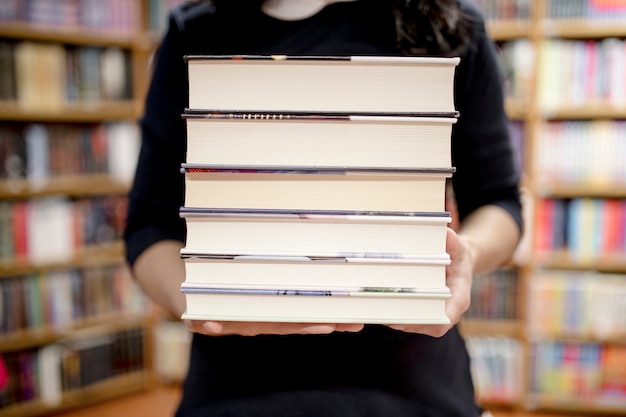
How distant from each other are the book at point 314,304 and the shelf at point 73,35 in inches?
83.8

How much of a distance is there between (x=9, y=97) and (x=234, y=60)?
6.92 feet

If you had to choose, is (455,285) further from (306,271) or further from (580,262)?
(580,262)

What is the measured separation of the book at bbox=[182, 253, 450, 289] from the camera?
474 millimetres

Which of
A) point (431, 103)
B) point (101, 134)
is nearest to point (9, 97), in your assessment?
point (101, 134)

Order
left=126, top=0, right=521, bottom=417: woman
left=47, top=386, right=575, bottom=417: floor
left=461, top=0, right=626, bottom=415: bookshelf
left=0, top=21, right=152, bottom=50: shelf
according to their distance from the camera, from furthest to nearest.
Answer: left=47, top=386, right=575, bottom=417: floor
left=461, top=0, right=626, bottom=415: bookshelf
left=0, top=21, right=152, bottom=50: shelf
left=126, top=0, right=521, bottom=417: woman

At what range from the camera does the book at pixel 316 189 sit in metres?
0.46

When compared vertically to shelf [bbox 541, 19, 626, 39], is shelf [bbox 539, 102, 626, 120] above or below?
below

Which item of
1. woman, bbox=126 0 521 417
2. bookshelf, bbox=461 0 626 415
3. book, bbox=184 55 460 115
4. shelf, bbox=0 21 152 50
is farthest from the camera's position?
bookshelf, bbox=461 0 626 415

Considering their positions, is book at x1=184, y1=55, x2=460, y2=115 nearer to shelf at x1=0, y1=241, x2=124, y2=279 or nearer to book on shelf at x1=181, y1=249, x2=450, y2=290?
book on shelf at x1=181, y1=249, x2=450, y2=290

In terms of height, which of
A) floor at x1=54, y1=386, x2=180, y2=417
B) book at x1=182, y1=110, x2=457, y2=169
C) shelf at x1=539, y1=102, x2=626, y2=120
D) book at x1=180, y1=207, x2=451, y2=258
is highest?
shelf at x1=539, y1=102, x2=626, y2=120


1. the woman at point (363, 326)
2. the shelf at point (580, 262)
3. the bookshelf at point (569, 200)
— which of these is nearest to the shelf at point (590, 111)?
the bookshelf at point (569, 200)

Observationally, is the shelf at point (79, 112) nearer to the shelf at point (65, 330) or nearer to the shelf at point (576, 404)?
the shelf at point (65, 330)

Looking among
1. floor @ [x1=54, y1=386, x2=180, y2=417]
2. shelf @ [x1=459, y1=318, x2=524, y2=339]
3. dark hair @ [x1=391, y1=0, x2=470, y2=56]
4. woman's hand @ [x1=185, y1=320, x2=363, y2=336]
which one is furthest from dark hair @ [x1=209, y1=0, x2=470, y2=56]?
floor @ [x1=54, y1=386, x2=180, y2=417]

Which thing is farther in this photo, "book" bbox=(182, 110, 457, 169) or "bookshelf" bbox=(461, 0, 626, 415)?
"bookshelf" bbox=(461, 0, 626, 415)
